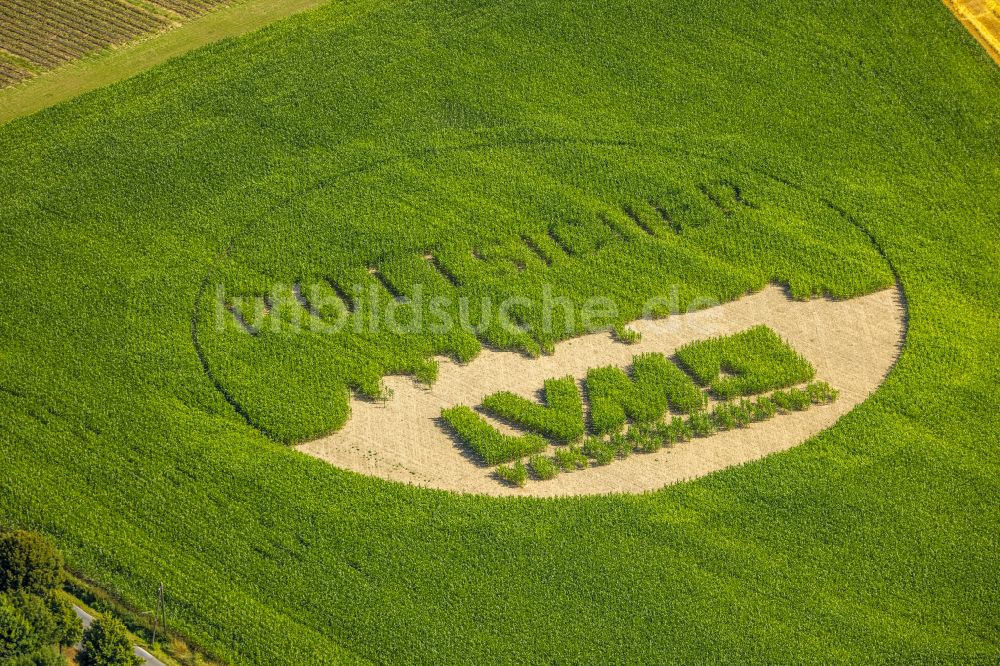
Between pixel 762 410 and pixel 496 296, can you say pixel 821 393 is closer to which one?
pixel 762 410

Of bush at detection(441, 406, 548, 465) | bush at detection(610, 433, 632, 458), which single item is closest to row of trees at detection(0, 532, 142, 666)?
bush at detection(441, 406, 548, 465)

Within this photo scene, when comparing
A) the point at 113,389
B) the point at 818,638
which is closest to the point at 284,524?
the point at 113,389

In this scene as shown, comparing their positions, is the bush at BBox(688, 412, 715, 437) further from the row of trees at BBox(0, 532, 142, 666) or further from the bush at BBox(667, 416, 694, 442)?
the row of trees at BBox(0, 532, 142, 666)

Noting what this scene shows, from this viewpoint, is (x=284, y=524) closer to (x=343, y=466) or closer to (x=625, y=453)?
(x=343, y=466)

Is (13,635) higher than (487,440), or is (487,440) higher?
Result: (487,440)

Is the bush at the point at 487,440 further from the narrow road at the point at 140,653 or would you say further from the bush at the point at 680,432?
the narrow road at the point at 140,653

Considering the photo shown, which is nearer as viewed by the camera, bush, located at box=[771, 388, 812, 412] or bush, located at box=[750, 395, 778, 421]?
bush, located at box=[750, 395, 778, 421]

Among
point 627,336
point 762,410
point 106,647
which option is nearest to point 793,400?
point 762,410
